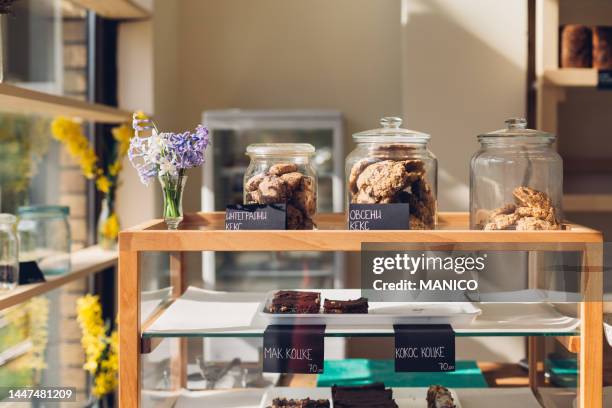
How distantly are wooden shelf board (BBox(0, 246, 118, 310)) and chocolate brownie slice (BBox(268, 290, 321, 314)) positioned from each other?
687 mm

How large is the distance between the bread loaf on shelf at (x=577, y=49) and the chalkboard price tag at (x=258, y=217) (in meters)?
1.94

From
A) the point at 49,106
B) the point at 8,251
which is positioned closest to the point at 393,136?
the point at 8,251

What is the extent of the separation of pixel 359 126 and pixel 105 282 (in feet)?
5.48

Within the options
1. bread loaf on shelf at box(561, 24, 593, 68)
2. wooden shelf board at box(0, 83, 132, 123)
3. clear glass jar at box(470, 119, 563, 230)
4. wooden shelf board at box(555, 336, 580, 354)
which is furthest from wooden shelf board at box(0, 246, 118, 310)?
bread loaf on shelf at box(561, 24, 593, 68)

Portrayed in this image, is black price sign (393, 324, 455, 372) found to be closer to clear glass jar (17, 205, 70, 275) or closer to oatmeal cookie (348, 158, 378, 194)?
oatmeal cookie (348, 158, 378, 194)

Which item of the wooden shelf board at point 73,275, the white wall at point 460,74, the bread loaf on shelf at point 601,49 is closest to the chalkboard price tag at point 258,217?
the wooden shelf board at point 73,275

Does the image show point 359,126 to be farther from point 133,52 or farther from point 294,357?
point 294,357

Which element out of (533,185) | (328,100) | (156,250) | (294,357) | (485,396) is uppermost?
(328,100)

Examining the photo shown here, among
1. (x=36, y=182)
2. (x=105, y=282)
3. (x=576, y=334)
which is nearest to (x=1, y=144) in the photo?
(x=36, y=182)

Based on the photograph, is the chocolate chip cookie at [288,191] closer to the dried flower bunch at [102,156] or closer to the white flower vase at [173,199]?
the white flower vase at [173,199]

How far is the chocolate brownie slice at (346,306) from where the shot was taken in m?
1.27

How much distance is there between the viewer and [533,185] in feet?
4.20

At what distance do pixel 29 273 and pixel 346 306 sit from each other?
0.99 meters

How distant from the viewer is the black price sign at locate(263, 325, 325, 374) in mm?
1193
